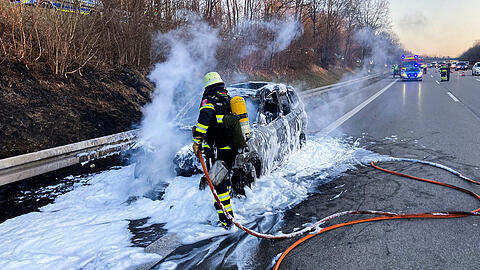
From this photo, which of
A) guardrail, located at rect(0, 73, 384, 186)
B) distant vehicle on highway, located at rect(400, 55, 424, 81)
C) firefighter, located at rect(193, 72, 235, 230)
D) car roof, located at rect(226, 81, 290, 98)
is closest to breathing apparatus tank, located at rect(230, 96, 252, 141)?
firefighter, located at rect(193, 72, 235, 230)

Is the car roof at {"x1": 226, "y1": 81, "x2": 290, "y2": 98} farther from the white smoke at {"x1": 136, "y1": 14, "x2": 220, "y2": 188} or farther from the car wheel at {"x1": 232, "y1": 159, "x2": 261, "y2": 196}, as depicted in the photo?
the white smoke at {"x1": 136, "y1": 14, "x2": 220, "y2": 188}

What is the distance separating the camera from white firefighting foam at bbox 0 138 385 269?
132 inches

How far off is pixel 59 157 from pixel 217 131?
13.2 ft

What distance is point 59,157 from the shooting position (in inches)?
254

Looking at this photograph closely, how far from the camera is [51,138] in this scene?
24.9 ft

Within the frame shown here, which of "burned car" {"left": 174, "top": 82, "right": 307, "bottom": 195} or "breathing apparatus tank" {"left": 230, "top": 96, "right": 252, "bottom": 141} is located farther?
"burned car" {"left": 174, "top": 82, "right": 307, "bottom": 195}

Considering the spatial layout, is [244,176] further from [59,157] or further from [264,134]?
[59,157]

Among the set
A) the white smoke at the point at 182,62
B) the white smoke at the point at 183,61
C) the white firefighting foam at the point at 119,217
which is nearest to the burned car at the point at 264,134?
the white firefighting foam at the point at 119,217

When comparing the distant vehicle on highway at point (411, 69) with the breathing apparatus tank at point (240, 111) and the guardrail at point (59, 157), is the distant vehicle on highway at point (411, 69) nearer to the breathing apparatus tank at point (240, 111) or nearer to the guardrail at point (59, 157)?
the guardrail at point (59, 157)

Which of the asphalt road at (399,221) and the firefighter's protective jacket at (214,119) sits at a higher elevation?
the firefighter's protective jacket at (214,119)

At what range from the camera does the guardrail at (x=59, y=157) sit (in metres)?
5.55

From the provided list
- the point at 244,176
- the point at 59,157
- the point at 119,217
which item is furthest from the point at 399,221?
the point at 59,157

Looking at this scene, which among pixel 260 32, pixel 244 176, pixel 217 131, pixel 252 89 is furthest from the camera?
pixel 260 32

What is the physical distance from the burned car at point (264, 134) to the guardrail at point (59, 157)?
9.57 ft
